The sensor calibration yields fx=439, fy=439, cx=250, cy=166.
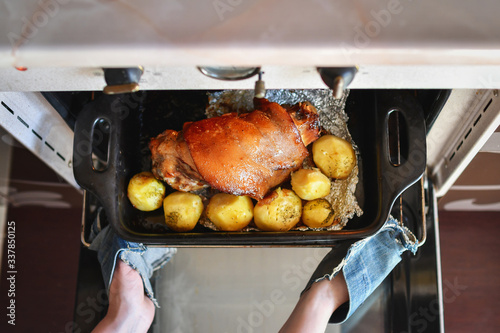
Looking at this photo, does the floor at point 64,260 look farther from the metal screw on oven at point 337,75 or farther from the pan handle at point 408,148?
the metal screw on oven at point 337,75

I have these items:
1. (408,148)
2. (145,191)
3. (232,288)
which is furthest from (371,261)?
(145,191)

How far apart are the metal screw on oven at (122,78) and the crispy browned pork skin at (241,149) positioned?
0.32 meters

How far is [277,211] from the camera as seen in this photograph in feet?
3.56

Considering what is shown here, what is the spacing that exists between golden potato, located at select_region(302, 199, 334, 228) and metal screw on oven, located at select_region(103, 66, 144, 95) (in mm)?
576

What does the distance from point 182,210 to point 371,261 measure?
1.68 feet

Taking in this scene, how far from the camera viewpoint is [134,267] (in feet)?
3.99

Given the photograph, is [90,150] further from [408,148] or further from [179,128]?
[408,148]

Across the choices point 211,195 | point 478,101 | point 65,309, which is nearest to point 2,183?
point 65,309

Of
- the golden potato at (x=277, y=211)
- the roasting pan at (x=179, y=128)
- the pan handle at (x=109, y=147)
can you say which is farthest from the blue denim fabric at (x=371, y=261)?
the pan handle at (x=109, y=147)

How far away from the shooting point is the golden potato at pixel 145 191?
1.12m

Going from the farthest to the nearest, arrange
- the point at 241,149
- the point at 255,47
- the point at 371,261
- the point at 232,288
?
the point at 232,288 → the point at 371,261 → the point at 241,149 → the point at 255,47

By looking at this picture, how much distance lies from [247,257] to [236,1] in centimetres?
89

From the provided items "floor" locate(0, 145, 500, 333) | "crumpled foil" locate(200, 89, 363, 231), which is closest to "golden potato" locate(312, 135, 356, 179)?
"crumpled foil" locate(200, 89, 363, 231)

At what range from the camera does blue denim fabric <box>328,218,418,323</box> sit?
1139 mm
